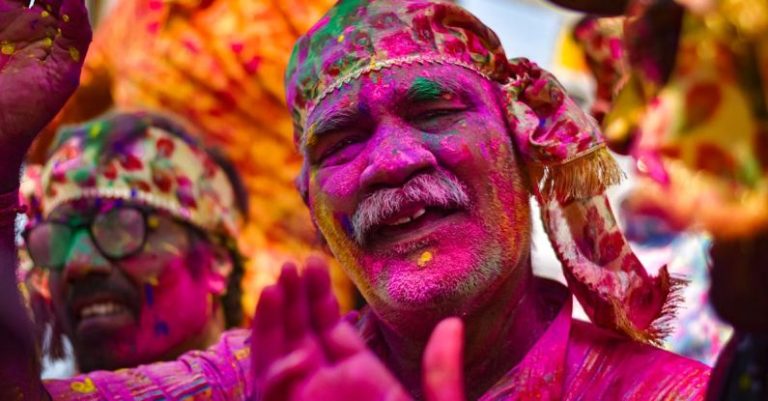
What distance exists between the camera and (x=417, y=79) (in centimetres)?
265

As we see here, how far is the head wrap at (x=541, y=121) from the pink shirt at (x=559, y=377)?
0.07 meters

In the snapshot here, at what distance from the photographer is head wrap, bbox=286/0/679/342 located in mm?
2621

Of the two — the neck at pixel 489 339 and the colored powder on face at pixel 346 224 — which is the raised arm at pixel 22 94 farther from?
the neck at pixel 489 339

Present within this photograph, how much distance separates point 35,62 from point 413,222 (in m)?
0.78

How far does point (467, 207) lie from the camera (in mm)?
2547

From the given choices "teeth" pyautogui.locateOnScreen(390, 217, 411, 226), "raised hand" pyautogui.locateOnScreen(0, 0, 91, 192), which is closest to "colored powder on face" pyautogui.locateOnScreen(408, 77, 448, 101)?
"teeth" pyautogui.locateOnScreen(390, 217, 411, 226)

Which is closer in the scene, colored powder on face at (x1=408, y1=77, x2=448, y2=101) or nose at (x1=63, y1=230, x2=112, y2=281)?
colored powder on face at (x1=408, y1=77, x2=448, y2=101)

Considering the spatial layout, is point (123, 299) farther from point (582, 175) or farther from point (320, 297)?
A: point (320, 297)

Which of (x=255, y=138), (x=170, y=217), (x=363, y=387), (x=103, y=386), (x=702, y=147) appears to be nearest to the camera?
(x=702, y=147)

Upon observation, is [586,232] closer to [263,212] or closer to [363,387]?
[363,387]

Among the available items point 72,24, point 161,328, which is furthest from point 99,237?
point 72,24

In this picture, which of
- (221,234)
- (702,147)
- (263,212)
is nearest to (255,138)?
(263,212)

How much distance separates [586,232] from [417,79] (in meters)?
0.47

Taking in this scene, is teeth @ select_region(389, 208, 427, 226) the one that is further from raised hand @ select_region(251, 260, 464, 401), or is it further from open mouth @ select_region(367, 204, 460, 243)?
raised hand @ select_region(251, 260, 464, 401)
